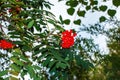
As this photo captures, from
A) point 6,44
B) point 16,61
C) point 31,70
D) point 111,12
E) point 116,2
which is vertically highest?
point 116,2

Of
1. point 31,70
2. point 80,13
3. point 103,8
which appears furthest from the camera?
point 80,13

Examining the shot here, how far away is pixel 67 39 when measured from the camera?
12.2 ft

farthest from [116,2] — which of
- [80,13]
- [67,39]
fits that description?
[67,39]

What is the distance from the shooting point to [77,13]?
6.06 meters

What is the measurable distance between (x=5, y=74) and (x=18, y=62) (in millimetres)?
155

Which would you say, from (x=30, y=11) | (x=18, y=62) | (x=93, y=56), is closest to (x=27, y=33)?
(x=30, y=11)

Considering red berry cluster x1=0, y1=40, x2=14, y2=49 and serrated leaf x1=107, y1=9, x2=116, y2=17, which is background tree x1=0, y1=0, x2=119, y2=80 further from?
serrated leaf x1=107, y1=9, x2=116, y2=17

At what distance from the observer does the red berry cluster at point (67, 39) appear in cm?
364

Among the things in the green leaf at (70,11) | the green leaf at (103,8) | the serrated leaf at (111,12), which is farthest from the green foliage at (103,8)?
the green leaf at (70,11)

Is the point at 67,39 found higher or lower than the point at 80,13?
lower

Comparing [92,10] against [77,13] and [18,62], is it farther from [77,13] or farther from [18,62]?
[18,62]

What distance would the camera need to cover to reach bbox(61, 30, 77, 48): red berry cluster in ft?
11.9

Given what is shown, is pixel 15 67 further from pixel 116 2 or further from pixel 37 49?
pixel 116 2

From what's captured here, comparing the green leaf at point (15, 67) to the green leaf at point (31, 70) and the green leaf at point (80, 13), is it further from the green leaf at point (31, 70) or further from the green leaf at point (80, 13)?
the green leaf at point (80, 13)
